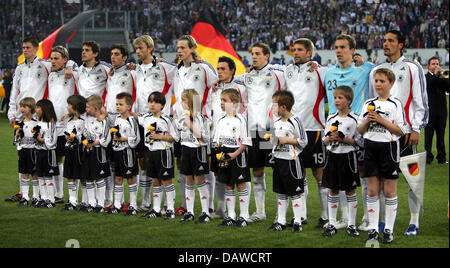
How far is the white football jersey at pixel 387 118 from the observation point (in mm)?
5957

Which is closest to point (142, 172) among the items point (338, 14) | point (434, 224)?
point (434, 224)

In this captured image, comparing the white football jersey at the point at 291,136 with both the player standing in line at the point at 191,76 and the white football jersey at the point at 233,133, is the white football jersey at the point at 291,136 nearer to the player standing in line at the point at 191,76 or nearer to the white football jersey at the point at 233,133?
the white football jersey at the point at 233,133

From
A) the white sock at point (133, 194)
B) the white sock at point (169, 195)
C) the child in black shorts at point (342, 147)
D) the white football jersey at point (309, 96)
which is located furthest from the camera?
the white sock at point (133, 194)

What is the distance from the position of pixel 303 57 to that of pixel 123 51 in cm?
257

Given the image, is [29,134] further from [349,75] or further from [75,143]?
[349,75]

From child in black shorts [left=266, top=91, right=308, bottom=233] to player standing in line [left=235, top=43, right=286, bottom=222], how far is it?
536mm

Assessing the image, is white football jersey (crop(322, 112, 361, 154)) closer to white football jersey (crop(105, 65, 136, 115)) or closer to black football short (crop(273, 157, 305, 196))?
black football short (crop(273, 157, 305, 196))

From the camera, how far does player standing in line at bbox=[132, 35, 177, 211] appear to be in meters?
8.04

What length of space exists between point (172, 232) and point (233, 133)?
130 centimetres

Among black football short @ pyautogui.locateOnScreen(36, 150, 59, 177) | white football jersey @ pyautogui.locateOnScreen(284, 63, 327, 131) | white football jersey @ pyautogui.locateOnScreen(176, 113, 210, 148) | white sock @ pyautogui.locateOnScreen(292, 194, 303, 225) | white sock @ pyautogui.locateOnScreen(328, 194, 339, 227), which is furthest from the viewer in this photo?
black football short @ pyautogui.locateOnScreen(36, 150, 59, 177)

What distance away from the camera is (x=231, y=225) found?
7125 mm

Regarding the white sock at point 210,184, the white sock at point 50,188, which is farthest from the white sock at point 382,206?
the white sock at point 50,188

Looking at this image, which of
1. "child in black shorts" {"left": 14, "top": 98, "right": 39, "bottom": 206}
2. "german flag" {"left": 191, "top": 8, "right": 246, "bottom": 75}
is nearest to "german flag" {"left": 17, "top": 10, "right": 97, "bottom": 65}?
"german flag" {"left": 191, "top": 8, "right": 246, "bottom": 75}
